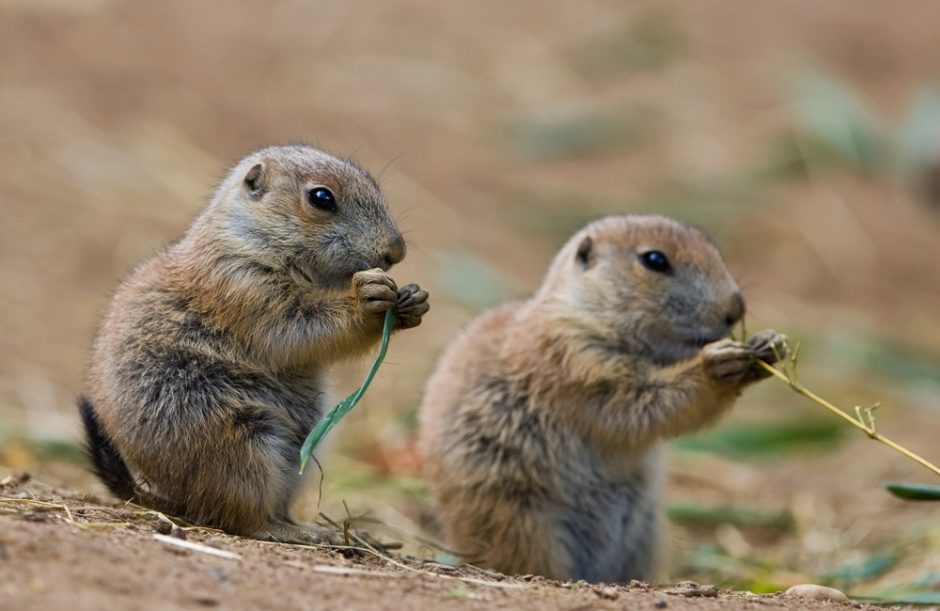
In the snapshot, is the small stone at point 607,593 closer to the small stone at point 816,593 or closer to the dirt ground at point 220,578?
the dirt ground at point 220,578

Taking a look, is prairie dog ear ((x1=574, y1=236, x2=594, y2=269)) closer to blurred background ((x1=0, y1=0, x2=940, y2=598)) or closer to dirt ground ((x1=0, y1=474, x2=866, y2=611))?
blurred background ((x1=0, y1=0, x2=940, y2=598))

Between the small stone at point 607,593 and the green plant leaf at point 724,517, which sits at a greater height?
the green plant leaf at point 724,517

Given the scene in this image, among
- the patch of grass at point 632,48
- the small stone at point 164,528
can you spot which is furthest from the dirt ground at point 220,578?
the patch of grass at point 632,48

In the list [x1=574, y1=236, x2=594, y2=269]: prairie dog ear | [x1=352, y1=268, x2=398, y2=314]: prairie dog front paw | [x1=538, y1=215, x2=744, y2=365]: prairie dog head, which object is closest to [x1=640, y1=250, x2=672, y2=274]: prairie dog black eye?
[x1=538, y1=215, x2=744, y2=365]: prairie dog head

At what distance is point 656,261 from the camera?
6.96m

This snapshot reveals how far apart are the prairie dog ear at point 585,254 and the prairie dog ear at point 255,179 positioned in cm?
180

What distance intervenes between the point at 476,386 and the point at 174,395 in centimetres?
187

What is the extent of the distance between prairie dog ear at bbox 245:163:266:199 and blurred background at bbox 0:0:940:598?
6.90 ft

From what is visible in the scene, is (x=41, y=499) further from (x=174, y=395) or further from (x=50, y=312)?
(x=50, y=312)

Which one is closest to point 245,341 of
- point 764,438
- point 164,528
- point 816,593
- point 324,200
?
point 324,200

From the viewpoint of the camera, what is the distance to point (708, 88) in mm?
16906

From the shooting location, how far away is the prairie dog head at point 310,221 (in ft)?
19.5

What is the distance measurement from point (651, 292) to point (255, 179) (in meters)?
2.03

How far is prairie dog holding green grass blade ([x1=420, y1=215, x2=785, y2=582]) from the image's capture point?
6.73 meters
